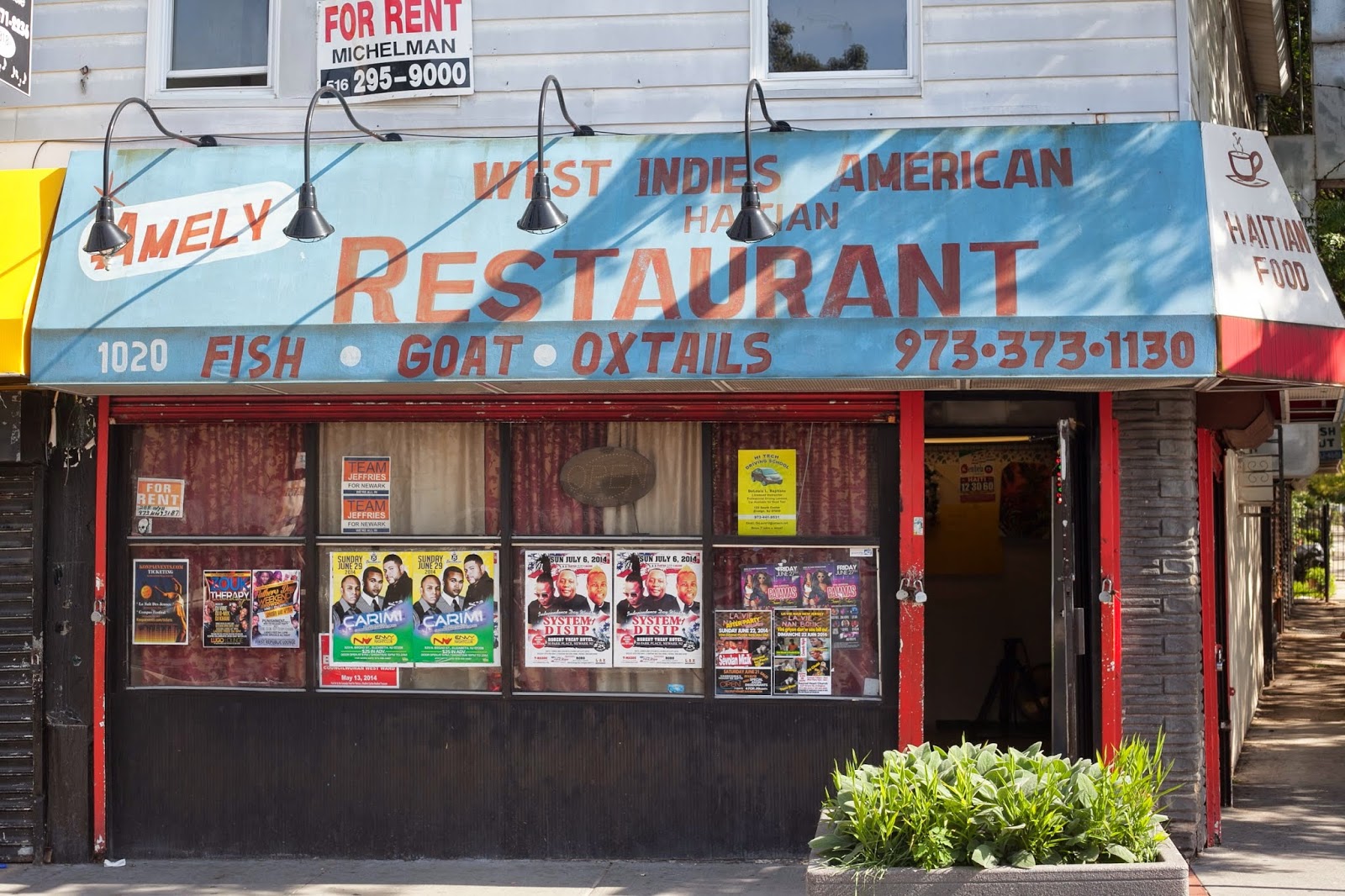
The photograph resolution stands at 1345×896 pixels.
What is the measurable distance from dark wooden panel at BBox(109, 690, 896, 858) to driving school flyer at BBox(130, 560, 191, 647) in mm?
347

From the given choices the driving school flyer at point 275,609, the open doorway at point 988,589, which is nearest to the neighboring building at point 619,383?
the driving school flyer at point 275,609

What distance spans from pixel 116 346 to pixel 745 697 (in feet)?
13.1

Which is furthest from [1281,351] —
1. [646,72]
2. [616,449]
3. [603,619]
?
[603,619]

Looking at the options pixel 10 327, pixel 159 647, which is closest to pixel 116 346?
pixel 10 327

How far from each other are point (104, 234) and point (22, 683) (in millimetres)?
2910

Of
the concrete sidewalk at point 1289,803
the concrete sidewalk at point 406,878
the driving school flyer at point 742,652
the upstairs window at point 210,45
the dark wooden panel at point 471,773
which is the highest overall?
the upstairs window at point 210,45

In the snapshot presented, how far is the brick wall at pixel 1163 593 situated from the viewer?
753 cm

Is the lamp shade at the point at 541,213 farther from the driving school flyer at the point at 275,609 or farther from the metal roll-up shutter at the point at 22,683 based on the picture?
the metal roll-up shutter at the point at 22,683

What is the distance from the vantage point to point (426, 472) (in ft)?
27.0

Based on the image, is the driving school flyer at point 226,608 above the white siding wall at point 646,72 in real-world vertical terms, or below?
below

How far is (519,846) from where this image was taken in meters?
8.00

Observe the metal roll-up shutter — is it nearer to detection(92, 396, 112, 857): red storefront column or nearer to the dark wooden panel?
detection(92, 396, 112, 857): red storefront column

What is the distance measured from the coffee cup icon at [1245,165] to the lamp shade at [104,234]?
580 centimetres

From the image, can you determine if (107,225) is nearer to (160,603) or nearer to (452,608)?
(160,603)
